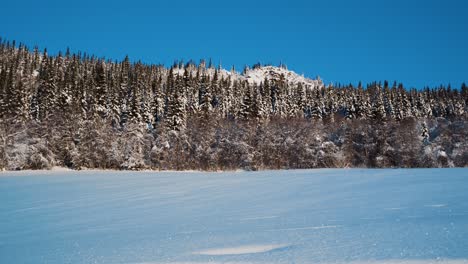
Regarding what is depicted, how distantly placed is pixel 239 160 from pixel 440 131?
31754 millimetres

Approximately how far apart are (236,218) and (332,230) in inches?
122

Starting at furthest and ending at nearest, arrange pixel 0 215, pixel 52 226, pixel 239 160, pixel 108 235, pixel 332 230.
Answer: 1. pixel 239 160
2. pixel 0 215
3. pixel 52 226
4. pixel 108 235
5. pixel 332 230

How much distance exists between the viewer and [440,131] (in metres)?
55.0

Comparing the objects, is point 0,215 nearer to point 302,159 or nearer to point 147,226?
point 147,226

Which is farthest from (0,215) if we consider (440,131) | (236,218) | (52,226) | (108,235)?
(440,131)

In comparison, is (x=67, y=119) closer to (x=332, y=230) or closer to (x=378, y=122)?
(x=378, y=122)

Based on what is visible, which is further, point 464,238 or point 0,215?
point 0,215

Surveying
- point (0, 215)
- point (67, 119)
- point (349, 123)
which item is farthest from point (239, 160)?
point (0, 215)

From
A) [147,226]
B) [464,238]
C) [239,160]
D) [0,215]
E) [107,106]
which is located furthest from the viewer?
[107,106]

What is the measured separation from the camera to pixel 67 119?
52844 millimetres

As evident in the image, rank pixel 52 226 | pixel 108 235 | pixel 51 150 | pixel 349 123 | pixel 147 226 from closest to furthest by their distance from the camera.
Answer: pixel 108 235 < pixel 147 226 < pixel 52 226 < pixel 51 150 < pixel 349 123

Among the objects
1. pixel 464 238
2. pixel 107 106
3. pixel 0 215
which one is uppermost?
pixel 107 106

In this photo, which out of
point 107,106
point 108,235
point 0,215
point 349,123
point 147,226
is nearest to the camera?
point 108,235

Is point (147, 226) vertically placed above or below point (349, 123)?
below
